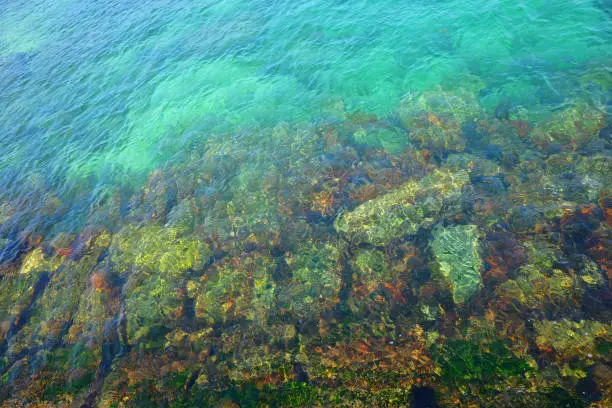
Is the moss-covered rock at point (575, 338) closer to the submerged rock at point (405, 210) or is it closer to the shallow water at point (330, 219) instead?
the shallow water at point (330, 219)

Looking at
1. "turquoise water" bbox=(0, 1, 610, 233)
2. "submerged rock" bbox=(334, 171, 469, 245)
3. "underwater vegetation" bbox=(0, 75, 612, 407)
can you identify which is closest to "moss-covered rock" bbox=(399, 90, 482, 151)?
"underwater vegetation" bbox=(0, 75, 612, 407)

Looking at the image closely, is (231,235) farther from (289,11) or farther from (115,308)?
(289,11)

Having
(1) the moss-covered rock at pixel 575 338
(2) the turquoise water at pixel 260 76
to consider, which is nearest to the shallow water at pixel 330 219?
(1) the moss-covered rock at pixel 575 338

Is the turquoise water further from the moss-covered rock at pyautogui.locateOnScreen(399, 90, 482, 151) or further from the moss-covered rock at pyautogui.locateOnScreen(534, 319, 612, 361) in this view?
the moss-covered rock at pyautogui.locateOnScreen(534, 319, 612, 361)

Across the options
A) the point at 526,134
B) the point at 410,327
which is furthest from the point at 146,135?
the point at 526,134

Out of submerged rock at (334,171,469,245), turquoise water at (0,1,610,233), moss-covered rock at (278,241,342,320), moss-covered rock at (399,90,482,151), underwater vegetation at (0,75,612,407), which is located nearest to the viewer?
underwater vegetation at (0,75,612,407)

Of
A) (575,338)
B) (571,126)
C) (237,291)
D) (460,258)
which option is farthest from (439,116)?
(237,291)
